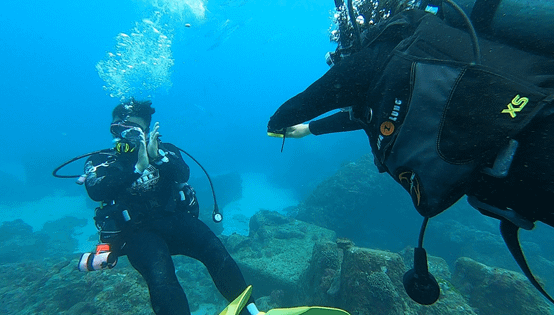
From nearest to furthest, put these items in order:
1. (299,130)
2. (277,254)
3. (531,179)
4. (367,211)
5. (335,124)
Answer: (531,179), (335,124), (299,130), (277,254), (367,211)

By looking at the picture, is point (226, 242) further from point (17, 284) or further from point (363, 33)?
point (363, 33)

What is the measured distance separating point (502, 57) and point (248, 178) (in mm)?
38950

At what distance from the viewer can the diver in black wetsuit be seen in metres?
3.60

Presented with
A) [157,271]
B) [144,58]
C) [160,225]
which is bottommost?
[157,271]

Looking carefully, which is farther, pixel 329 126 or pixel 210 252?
pixel 210 252

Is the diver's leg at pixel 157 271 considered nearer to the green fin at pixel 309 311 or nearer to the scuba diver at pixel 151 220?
the scuba diver at pixel 151 220

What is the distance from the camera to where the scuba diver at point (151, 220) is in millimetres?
3531

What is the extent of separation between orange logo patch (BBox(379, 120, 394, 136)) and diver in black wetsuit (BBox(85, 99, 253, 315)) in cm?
312

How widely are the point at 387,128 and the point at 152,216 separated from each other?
4244 millimetres

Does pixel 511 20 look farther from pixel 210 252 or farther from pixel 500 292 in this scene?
pixel 500 292

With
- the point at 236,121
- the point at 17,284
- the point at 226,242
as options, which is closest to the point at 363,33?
the point at 226,242

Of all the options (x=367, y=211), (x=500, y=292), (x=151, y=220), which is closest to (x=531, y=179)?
(x=151, y=220)

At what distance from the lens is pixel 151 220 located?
13.9 ft

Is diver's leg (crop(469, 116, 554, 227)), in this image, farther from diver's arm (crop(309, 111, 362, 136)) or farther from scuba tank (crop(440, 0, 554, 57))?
diver's arm (crop(309, 111, 362, 136))
